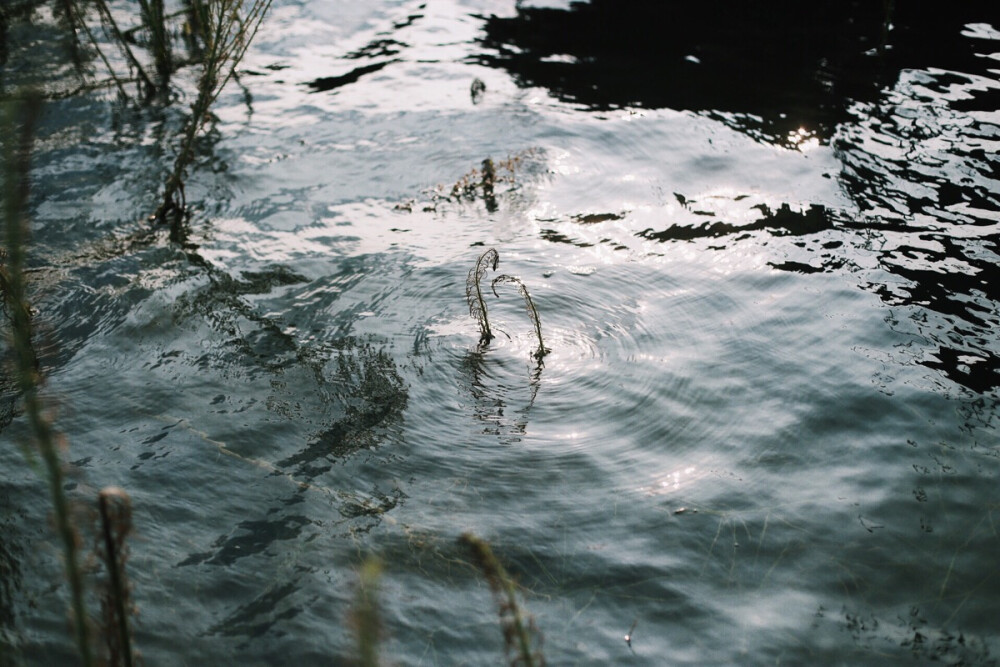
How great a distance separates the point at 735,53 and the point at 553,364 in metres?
5.55

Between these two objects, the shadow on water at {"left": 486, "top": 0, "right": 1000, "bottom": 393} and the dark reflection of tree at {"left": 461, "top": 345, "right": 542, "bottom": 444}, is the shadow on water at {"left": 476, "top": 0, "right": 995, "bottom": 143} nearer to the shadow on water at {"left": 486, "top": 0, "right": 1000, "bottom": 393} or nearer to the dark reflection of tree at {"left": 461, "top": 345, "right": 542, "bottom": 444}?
the shadow on water at {"left": 486, "top": 0, "right": 1000, "bottom": 393}

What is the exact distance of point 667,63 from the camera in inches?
338

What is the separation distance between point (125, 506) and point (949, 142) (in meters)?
6.65

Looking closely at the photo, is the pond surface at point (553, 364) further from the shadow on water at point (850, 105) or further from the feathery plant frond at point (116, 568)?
the feathery plant frond at point (116, 568)

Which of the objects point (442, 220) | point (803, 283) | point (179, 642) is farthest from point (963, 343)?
point (179, 642)

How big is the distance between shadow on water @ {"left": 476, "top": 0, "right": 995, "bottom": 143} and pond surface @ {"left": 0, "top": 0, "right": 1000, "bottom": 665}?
8 centimetres

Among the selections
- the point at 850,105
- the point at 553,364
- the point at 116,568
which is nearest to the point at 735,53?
the point at 850,105

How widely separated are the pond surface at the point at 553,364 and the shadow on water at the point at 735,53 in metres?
0.08

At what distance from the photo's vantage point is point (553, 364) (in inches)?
183

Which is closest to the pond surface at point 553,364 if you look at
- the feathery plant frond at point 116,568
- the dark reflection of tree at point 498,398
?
the dark reflection of tree at point 498,398

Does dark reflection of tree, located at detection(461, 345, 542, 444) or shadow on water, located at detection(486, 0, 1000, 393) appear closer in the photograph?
dark reflection of tree, located at detection(461, 345, 542, 444)

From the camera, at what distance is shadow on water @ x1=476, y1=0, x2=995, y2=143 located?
765 cm

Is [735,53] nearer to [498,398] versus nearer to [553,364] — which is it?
[553,364]

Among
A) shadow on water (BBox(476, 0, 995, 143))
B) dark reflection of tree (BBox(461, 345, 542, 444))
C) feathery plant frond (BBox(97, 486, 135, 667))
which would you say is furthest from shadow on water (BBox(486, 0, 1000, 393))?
feathery plant frond (BBox(97, 486, 135, 667))
